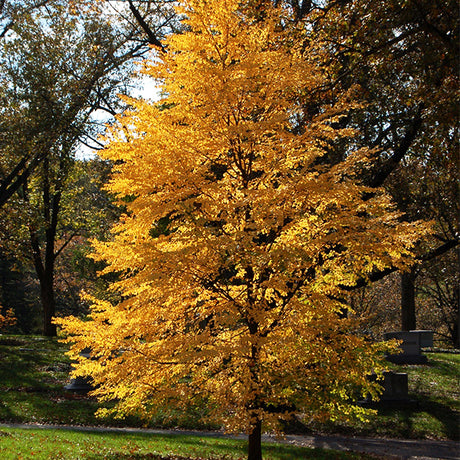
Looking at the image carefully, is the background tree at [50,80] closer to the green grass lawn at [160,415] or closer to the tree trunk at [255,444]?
the green grass lawn at [160,415]

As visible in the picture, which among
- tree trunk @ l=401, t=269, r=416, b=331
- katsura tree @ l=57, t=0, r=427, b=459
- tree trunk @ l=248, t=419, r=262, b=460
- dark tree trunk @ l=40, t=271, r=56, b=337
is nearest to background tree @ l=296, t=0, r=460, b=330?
katsura tree @ l=57, t=0, r=427, b=459

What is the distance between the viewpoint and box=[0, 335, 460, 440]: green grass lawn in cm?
1386

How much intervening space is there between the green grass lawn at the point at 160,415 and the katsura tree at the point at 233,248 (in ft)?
11.5

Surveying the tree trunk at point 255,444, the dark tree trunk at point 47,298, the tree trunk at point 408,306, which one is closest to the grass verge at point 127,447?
the tree trunk at point 255,444

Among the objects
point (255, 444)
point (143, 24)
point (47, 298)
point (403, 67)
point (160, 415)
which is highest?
point (143, 24)

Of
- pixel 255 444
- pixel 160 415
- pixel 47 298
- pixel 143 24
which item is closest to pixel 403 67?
pixel 255 444

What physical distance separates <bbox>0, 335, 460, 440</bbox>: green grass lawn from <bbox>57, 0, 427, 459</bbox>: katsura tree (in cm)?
351

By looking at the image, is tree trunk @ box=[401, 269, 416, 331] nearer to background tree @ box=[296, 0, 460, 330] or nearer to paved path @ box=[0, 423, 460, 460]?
background tree @ box=[296, 0, 460, 330]

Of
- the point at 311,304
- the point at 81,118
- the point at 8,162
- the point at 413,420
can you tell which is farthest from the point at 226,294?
the point at 8,162

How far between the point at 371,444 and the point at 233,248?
323 inches

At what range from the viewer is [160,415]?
15125mm

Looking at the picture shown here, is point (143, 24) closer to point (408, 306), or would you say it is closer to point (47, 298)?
point (47, 298)

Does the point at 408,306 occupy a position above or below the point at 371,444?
above

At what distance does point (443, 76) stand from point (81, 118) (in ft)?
48.8
